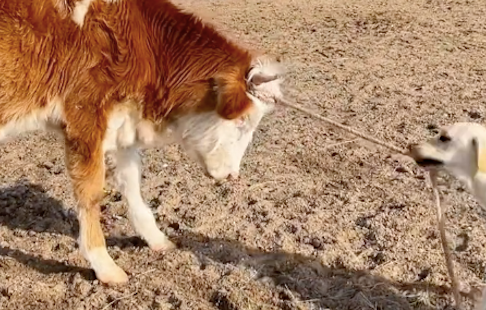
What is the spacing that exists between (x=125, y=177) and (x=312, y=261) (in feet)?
4.09

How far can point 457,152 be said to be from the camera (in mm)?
4062

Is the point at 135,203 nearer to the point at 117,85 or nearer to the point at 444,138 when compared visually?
the point at 117,85

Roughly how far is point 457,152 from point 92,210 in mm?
2032

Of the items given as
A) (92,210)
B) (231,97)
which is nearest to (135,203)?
(92,210)

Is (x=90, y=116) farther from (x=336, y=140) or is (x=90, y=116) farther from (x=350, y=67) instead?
(x=350, y=67)

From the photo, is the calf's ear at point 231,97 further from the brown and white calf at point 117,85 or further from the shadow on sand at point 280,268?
the shadow on sand at point 280,268

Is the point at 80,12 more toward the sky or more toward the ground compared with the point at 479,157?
more toward the ground

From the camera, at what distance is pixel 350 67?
303 inches

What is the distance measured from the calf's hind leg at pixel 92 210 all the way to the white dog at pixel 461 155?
175cm

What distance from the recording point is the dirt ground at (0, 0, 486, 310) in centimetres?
452

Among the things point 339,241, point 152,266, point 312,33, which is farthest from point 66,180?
point 312,33

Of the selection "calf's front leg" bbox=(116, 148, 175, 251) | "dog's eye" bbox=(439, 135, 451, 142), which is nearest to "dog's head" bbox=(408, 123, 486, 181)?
"dog's eye" bbox=(439, 135, 451, 142)

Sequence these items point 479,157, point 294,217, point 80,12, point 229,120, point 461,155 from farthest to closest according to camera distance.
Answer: point 294,217 → point 229,120 → point 80,12 → point 461,155 → point 479,157

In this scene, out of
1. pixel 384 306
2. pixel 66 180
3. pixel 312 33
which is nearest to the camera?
pixel 384 306
